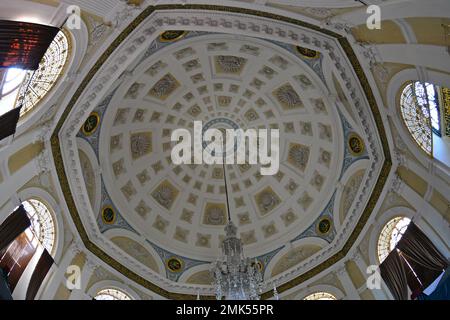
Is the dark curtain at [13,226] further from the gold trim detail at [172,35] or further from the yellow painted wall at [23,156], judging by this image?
the gold trim detail at [172,35]

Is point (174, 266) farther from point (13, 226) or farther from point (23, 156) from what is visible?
point (23, 156)

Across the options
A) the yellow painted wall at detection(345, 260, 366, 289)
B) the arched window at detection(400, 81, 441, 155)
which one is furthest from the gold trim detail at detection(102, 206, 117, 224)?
the arched window at detection(400, 81, 441, 155)

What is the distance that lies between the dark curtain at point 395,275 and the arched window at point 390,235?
0.54 metres

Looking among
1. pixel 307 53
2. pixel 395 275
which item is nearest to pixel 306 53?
pixel 307 53

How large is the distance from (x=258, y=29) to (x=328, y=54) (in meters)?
2.41

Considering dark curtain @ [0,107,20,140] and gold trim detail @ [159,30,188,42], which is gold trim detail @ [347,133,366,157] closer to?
gold trim detail @ [159,30,188,42]

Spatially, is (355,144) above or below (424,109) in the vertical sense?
above

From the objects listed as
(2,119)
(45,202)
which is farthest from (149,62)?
(2,119)

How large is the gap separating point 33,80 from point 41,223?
5.51m

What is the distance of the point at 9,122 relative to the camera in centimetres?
1003

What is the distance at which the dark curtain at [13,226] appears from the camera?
37.9 ft

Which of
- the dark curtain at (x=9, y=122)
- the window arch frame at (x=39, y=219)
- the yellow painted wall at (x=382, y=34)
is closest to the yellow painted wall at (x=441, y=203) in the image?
the yellow painted wall at (x=382, y=34)
